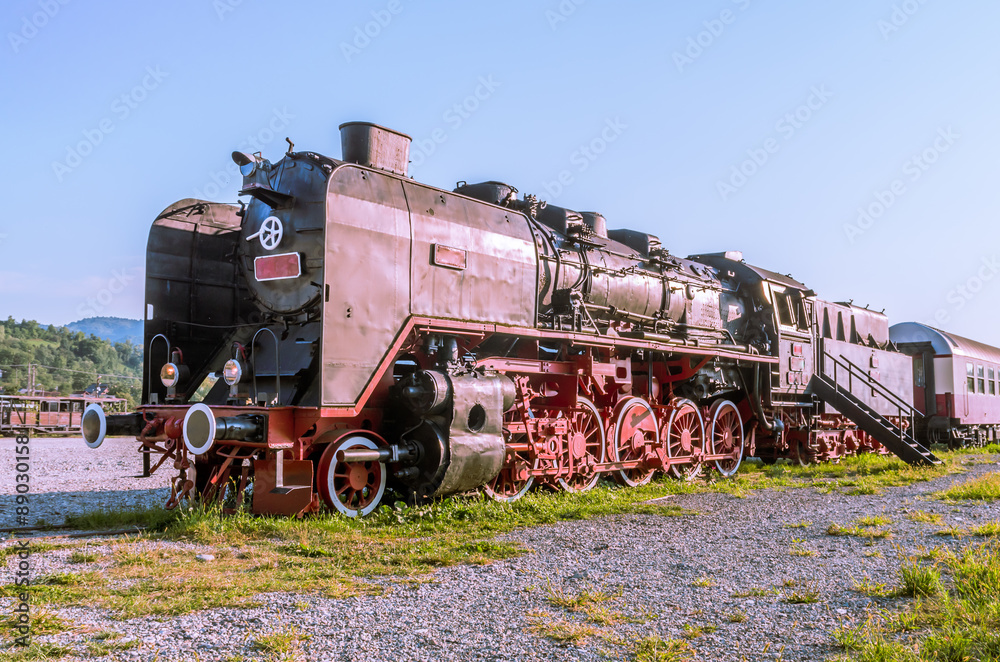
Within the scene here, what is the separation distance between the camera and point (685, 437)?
1333 centimetres

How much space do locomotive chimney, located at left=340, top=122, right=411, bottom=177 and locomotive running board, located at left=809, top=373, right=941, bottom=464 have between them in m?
11.6

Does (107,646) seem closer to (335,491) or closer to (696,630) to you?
(696,630)

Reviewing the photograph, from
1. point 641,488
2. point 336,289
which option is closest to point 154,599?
point 336,289

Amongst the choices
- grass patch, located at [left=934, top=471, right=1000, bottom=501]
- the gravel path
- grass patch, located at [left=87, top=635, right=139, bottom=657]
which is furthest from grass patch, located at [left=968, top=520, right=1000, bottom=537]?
the gravel path

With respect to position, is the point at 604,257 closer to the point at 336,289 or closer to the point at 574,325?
the point at 574,325

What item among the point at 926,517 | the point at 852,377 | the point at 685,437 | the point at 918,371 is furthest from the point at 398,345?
the point at 918,371

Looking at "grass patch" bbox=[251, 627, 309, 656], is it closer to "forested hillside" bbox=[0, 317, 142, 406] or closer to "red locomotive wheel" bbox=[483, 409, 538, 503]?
"red locomotive wheel" bbox=[483, 409, 538, 503]

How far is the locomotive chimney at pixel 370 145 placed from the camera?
30.5 feet

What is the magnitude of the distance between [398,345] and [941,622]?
5.88 m

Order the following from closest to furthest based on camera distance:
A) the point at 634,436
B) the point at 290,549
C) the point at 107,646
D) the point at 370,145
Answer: the point at 107,646
the point at 290,549
the point at 370,145
the point at 634,436

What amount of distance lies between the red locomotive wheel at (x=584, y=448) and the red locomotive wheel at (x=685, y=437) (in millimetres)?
1724

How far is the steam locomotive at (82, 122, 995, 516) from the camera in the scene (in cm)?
813

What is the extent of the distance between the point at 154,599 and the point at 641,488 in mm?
8024

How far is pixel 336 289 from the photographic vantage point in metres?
8.01
